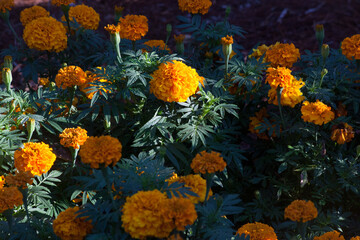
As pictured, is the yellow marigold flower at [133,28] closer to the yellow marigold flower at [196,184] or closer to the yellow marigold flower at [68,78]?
the yellow marigold flower at [68,78]

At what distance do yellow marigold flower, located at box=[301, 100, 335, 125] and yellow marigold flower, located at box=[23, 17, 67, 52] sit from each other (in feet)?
5.58

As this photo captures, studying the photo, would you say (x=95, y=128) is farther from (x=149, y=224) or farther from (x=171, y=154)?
(x=149, y=224)

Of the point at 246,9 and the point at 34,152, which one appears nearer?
the point at 34,152

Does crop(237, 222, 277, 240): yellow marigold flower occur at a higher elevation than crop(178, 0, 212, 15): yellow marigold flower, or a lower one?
lower

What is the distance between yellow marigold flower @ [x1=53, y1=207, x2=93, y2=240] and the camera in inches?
68.5

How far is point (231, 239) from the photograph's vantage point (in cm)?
191

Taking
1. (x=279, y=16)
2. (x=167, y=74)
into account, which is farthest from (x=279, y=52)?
(x=279, y=16)

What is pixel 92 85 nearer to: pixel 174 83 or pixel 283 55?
pixel 174 83

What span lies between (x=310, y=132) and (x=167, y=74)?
994 mm

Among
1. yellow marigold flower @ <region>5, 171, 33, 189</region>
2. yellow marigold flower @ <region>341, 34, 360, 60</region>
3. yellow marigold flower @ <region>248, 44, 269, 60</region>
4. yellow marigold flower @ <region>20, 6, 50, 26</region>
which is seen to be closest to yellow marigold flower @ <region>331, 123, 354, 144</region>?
yellow marigold flower @ <region>341, 34, 360, 60</region>

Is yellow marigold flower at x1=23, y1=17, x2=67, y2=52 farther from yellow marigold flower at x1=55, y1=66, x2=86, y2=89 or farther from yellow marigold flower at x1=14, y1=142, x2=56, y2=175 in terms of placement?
yellow marigold flower at x1=14, y1=142, x2=56, y2=175

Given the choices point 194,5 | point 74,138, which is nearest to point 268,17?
point 194,5

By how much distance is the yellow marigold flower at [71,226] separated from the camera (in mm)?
1740

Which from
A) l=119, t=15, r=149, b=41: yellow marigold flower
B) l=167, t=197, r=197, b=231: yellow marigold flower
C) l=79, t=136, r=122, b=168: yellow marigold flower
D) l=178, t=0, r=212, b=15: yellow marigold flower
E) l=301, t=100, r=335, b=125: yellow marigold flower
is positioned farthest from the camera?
l=178, t=0, r=212, b=15: yellow marigold flower
